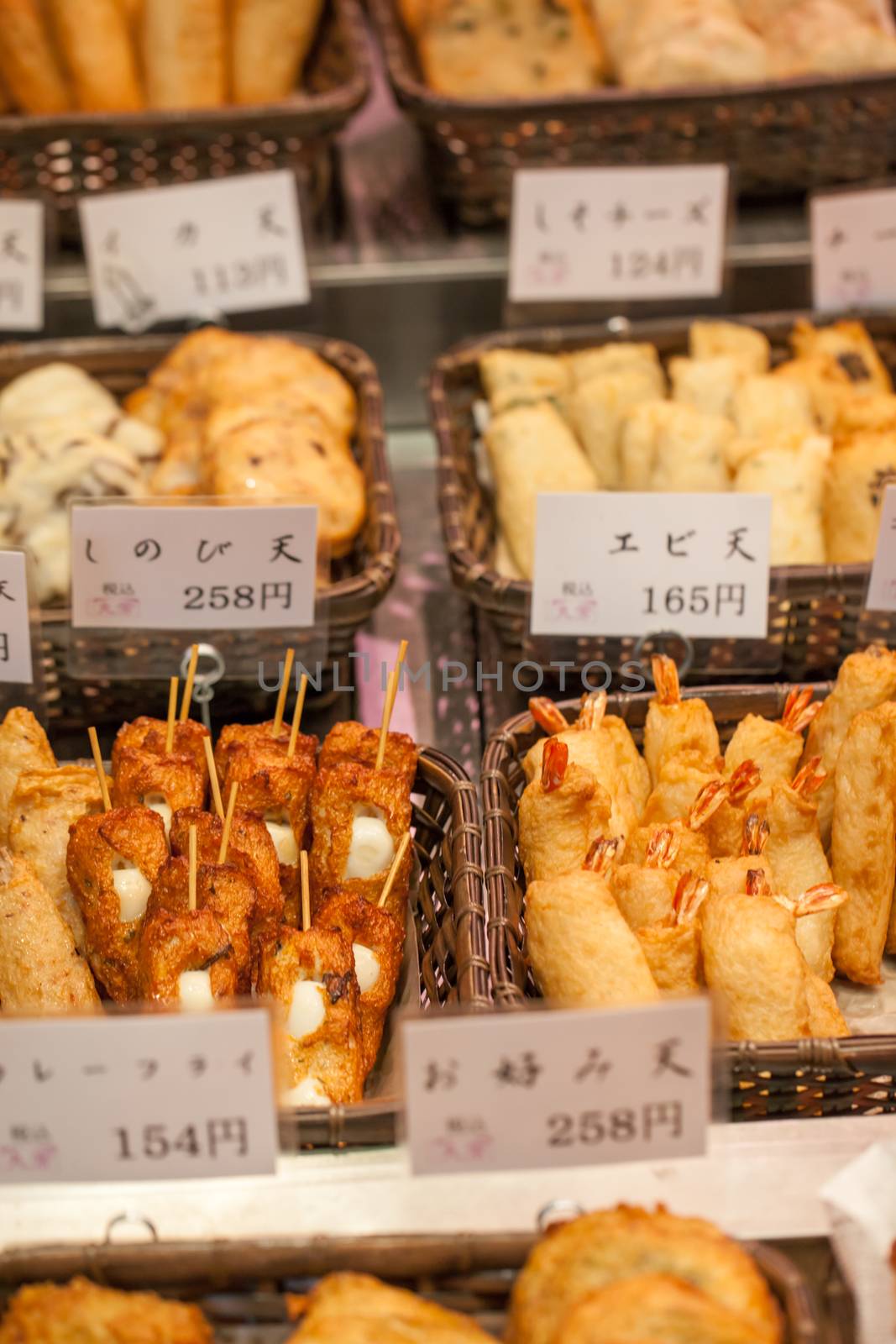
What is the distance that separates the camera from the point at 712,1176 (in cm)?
136

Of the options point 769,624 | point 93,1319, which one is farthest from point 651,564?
point 93,1319

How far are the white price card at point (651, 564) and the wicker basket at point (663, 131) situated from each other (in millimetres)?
937

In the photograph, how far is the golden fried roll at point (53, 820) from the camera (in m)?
1.72

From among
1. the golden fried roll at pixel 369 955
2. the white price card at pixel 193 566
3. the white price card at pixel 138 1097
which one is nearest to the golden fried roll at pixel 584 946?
the golden fried roll at pixel 369 955

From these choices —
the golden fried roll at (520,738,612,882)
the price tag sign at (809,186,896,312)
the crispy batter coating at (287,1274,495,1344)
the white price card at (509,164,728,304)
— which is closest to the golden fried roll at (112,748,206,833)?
the golden fried roll at (520,738,612,882)

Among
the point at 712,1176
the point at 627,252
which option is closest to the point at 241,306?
the point at 627,252

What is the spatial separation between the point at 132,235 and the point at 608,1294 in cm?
208

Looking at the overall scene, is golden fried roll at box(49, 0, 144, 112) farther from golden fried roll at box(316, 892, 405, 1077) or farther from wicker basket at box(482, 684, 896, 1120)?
golden fried roll at box(316, 892, 405, 1077)

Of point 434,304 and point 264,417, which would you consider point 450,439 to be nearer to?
point 264,417

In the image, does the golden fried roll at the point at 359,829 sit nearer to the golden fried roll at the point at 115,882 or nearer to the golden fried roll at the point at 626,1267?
the golden fried roll at the point at 115,882

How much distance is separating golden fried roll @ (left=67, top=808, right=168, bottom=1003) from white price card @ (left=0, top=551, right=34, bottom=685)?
36 cm

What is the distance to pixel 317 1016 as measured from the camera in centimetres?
151

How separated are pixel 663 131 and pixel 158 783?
63.8 inches

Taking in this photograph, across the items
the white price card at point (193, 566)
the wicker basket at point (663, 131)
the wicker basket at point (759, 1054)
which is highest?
the wicker basket at point (663, 131)
